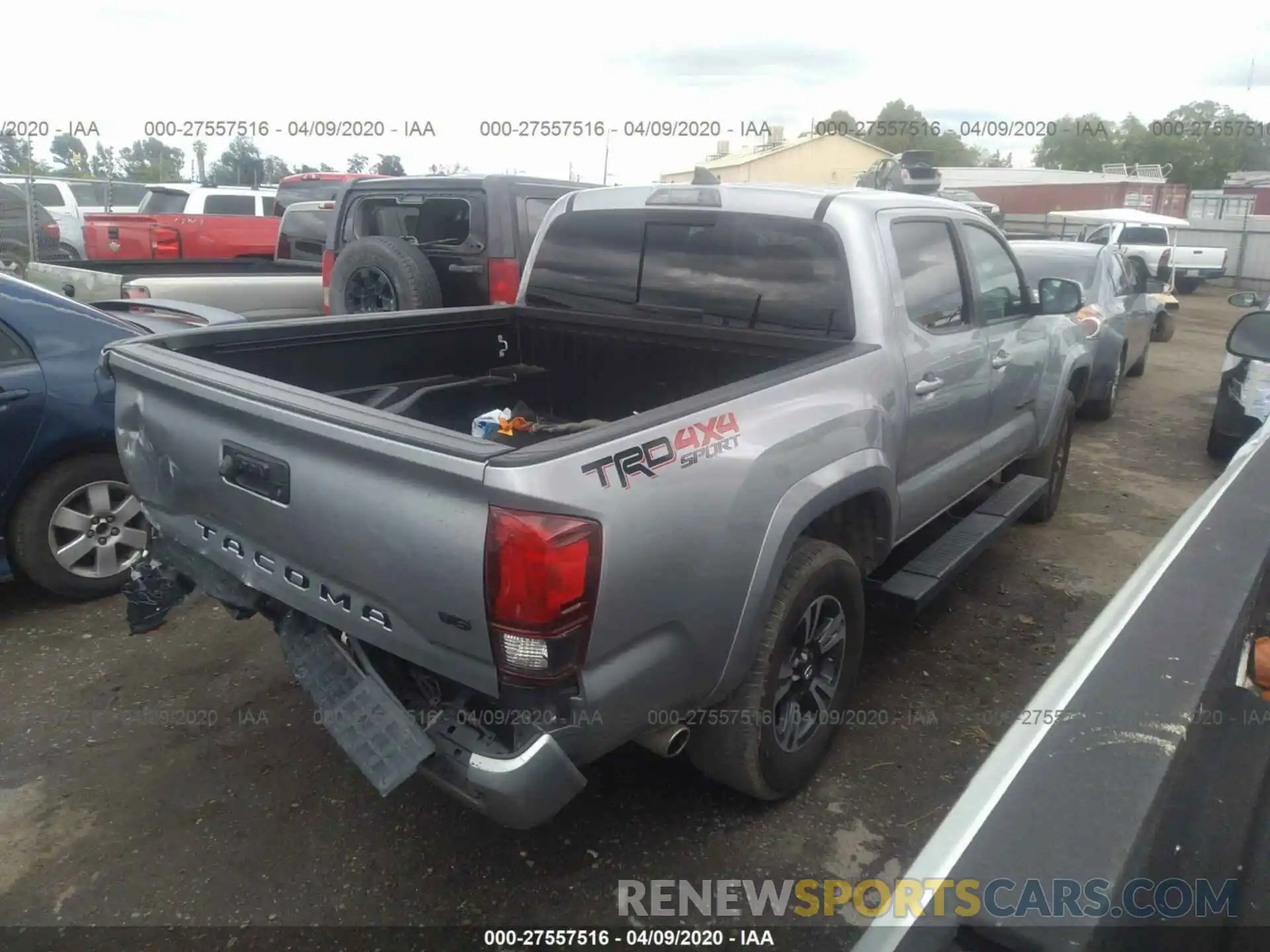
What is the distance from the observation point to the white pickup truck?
2066cm

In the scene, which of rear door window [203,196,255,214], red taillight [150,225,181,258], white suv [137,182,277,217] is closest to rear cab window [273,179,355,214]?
white suv [137,182,277,217]

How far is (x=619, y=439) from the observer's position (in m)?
2.19

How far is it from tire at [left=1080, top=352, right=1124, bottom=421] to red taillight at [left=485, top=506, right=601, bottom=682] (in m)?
7.80

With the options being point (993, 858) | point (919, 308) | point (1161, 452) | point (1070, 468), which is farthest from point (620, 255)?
point (1161, 452)

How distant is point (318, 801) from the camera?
122 inches

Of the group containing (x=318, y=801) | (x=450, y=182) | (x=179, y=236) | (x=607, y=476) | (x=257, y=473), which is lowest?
(x=318, y=801)

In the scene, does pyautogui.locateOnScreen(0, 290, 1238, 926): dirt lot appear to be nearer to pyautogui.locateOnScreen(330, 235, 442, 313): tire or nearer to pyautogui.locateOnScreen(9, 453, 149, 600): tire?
pyautogui.locateOnScreen(9, 453, 149, 600): tire

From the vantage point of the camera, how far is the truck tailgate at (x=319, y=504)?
2.13 metres

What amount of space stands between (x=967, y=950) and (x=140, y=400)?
9.55ft

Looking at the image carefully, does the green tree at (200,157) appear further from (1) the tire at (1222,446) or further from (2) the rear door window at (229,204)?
(1) the tire at (1222,446)

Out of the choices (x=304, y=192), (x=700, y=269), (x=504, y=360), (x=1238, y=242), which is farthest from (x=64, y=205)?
(x=1238, y=242)

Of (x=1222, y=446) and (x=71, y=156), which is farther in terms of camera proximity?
(x=71, y=156)

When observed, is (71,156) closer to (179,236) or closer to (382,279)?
(179,236)

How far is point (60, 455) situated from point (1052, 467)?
537cm
